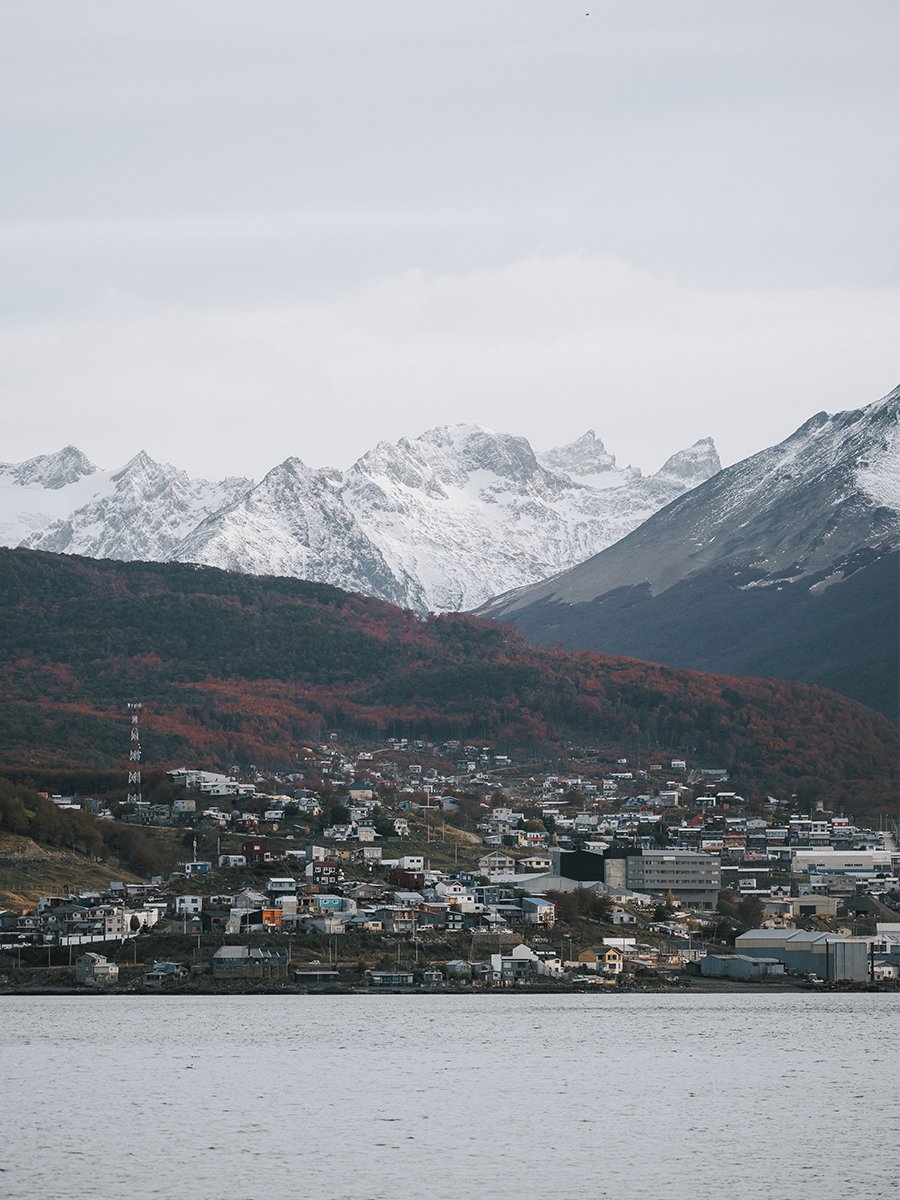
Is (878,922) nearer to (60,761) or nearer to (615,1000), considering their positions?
(615,1000)

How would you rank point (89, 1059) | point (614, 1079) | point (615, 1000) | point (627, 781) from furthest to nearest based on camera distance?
point (627, 781) < point (615, 1000) < point (89, 1059) < point (614, 1079)

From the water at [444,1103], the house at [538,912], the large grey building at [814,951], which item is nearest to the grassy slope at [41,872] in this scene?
the house at [538,912]

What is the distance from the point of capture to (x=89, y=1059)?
62.3m

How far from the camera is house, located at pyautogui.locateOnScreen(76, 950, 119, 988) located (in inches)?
3346

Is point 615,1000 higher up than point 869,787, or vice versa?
point 869,787

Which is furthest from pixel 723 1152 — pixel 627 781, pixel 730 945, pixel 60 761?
pixel 627 781

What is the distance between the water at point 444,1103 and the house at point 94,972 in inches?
136

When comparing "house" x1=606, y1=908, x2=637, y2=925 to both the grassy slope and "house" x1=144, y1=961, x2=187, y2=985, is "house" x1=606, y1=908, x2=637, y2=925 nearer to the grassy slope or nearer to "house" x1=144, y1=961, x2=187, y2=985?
the grassy slope

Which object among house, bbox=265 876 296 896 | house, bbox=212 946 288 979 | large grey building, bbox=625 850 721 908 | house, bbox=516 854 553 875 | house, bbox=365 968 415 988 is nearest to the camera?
house, bbox=212 946 288 979

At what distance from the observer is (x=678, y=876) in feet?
413

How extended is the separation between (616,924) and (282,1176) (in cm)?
6335

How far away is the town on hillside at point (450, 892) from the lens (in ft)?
295

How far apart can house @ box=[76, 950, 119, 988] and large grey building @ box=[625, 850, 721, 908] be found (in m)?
45.1

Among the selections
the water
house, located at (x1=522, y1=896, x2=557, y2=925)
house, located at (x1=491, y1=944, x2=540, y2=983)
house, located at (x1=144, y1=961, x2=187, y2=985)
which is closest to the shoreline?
house, located at (x1=144, y1=961, x2=187, y2=985)
